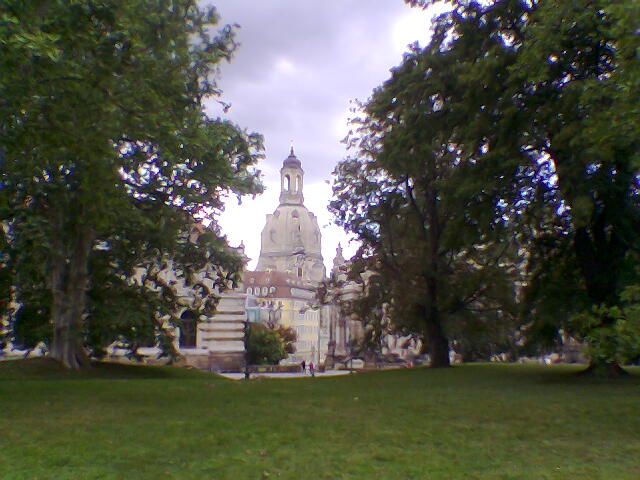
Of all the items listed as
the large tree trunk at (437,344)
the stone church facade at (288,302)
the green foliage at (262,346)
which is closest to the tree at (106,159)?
the stone church facade at (288,302)

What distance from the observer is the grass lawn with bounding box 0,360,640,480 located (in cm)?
782

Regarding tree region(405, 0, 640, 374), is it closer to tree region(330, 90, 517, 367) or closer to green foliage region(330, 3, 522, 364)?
green foliage region(330, 3, 522, 364)

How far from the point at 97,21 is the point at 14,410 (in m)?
7.74

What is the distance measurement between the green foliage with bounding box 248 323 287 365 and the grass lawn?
44.8 metres

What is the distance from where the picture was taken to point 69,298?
23.5 metres

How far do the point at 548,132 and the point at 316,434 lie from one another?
12570 millimetres

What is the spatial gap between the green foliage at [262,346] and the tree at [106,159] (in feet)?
106

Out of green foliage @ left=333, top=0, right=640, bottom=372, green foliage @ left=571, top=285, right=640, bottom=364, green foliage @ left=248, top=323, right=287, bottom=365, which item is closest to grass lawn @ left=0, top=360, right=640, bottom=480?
green foliage @ left=571, top=285, right=640, bottom=364

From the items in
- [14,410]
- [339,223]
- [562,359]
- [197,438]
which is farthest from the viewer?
[562,359]

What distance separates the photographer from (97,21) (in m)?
13.4

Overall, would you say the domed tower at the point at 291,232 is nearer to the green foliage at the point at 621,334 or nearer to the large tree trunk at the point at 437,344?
the large tree trunk at the point at 437,344

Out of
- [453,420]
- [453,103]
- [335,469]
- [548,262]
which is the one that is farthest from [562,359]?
[335,469]

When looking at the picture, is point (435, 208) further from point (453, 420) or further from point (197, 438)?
point (197, 438)

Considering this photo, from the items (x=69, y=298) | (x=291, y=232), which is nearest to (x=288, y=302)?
(x=291, y=232)
